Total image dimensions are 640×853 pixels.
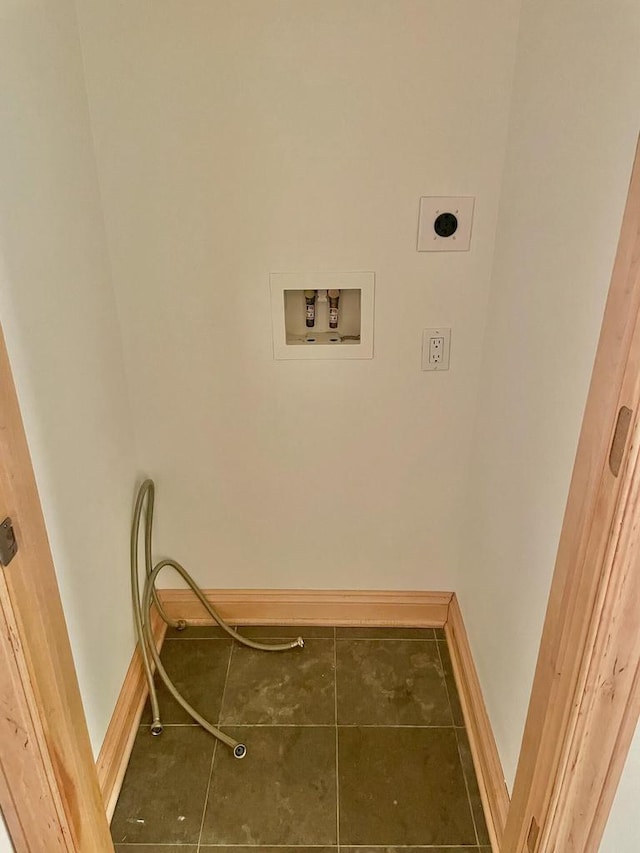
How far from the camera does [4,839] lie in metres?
1.02

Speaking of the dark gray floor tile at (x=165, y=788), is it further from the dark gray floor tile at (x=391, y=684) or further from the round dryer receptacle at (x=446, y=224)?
the round dryer receptacle at (x=446, y=224)

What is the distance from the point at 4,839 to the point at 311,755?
0.81m

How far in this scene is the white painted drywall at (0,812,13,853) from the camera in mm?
1011

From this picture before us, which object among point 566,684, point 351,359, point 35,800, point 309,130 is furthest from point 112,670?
point 309,130

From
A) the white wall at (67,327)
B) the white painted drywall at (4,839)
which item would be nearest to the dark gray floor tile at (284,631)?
the white wall at (67,327)

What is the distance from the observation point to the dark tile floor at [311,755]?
1.47 metres

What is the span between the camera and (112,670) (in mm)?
1586

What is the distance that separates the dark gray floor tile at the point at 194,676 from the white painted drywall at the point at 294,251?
20 centimetres

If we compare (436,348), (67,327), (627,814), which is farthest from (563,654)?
(67,327)

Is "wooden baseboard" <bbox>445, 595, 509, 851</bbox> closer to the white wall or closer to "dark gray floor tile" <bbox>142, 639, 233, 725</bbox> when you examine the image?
"dark gray floor tile" <bbox>142, 639, 233, 725</bbox>

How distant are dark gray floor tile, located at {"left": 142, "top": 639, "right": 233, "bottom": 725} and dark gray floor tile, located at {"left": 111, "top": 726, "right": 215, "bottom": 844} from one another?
0.06 metres

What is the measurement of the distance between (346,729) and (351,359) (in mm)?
987

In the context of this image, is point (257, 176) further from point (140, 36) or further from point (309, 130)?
point (140, 36)

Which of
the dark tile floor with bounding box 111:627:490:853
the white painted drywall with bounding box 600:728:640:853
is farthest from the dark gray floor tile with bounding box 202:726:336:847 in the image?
the white painted drywall with bounding box 600:728:640:853
